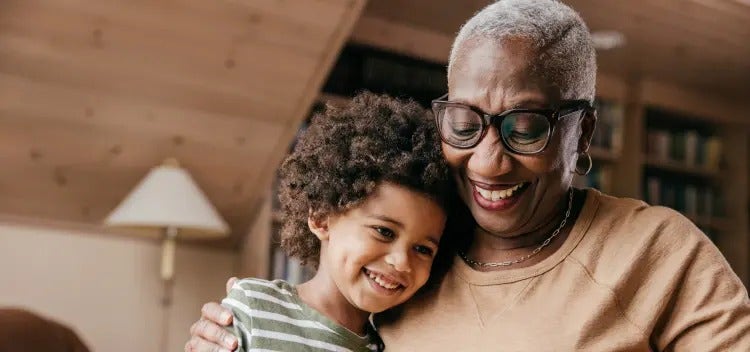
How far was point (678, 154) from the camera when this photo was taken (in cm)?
552

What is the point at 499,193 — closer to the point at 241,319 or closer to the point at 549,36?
the point at 549,36

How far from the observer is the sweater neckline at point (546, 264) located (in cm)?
138

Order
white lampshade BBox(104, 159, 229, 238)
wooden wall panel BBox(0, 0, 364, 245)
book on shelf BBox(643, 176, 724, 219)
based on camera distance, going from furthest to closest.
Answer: book on shelf BBox(643, 176, 724, 219), white lampshade BBox(104, 159, 229, 238), wooden wall panel BBox(0, 0, 364, 245)

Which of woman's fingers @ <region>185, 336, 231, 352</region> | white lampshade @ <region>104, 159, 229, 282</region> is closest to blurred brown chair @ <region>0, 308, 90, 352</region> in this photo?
white lampshade @ <region>104, 159, 229, 282</region>

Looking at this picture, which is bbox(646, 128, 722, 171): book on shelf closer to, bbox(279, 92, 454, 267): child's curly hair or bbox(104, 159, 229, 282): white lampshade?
bbox(104, 159, 229, 282): white lampshade

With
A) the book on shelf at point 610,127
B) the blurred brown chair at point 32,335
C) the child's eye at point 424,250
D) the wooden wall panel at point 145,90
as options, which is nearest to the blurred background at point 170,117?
the wooden wall panel at point 145,90

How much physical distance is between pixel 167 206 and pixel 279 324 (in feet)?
6.61

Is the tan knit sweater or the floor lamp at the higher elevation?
the tan knit sweater

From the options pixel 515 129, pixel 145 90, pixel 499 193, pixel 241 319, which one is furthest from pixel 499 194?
pixel 145 90

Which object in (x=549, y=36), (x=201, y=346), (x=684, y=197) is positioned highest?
(x=549, y=36)

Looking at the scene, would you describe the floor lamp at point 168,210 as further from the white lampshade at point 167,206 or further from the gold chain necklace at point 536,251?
the gold chain necklace at point 536,251

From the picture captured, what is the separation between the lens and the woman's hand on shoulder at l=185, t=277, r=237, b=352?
1417 millimetres

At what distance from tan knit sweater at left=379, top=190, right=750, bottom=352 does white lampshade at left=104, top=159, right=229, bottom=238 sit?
204 cm

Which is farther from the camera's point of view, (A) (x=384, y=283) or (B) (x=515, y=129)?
(A) (x=384, y=283)
